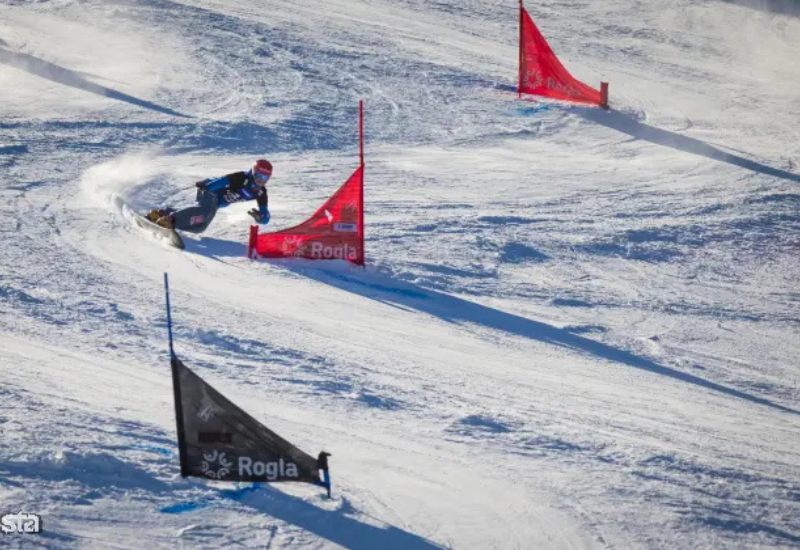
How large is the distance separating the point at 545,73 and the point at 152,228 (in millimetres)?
7689

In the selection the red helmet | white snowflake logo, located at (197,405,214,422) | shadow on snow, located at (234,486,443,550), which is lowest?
shadow on snow, located at (234,486,443,550)

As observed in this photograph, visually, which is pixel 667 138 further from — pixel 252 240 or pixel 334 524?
pixel 334 524

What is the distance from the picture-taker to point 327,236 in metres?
12.0

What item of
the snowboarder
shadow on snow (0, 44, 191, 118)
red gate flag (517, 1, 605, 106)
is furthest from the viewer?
red gate flag (517, 1, 605, 106)

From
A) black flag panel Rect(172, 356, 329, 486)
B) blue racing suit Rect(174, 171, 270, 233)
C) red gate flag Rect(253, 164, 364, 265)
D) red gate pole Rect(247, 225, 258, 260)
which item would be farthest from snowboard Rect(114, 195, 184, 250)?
black flag panel Rect(172, 356, 329, 486)

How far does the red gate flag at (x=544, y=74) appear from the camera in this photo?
1758 centimetres

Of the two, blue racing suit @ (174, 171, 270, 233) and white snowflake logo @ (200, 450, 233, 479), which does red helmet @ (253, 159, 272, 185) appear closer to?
blue racing suit @ (174, 171, 270, 233)

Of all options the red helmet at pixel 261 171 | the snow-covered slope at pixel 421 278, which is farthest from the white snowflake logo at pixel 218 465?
the red helmet at pixel 261 171

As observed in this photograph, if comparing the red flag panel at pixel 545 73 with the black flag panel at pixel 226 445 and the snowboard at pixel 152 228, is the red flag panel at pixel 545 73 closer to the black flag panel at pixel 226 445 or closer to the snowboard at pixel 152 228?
the snowboard at pixel 152 228

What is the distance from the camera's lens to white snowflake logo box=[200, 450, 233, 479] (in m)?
7.23

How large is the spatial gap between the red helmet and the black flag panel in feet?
18.8

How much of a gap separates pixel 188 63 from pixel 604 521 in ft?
42.9

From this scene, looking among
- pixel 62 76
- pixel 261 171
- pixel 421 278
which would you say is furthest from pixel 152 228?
pixel 62 76

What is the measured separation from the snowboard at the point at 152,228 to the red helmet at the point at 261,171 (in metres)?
1.10
